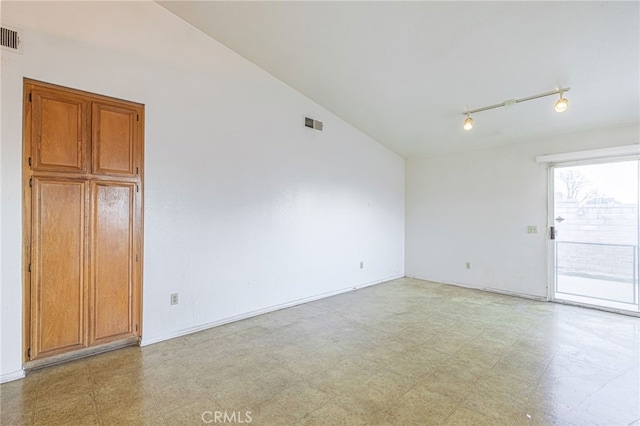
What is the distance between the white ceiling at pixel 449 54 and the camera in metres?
2.70

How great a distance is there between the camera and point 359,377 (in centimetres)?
252

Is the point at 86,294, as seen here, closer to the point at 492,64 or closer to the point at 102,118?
→ the point at 102,118

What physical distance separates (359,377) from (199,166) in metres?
2.77

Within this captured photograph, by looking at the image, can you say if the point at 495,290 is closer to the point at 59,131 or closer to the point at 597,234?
the point at 597,234

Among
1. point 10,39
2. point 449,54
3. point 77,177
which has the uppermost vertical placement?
point 449,54

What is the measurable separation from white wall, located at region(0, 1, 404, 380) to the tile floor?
53 centimetres

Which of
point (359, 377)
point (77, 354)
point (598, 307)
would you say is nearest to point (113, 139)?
point (77, 354)

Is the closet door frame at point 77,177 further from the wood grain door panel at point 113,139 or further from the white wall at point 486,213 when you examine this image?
the white wall at point 486,213

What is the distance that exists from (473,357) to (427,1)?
326 centimetres

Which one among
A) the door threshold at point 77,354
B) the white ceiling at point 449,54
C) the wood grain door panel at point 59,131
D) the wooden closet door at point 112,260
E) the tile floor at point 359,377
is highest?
the white ceiling at point 449,54

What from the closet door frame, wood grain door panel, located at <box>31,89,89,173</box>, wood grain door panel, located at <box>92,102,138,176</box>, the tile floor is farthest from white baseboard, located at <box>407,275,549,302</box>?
wood grain door panel, located at <box>31,89,89,173</box>

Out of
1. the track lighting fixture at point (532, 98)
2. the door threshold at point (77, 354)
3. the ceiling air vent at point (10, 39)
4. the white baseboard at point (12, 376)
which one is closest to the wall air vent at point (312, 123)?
the track lighting fixture at point (532, 98)

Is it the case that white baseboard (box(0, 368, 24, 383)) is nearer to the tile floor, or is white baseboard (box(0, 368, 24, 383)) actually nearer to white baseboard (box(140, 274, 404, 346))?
the tile floor

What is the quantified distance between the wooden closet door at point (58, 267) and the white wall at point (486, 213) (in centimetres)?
564
